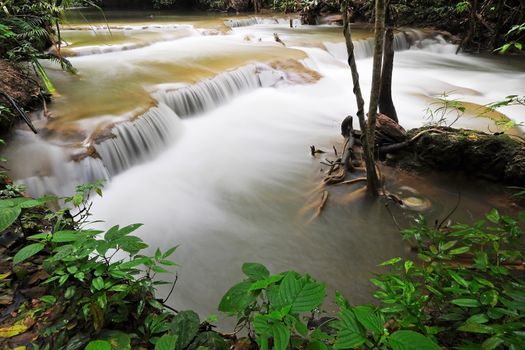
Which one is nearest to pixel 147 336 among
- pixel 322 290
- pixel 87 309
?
pixel 87 309

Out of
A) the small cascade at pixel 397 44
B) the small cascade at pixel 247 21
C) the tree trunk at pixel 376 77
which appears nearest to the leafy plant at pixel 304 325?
the tree trunk at pixel 376 77

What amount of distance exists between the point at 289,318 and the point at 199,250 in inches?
106

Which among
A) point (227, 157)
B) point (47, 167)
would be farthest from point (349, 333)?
point (227, 157)

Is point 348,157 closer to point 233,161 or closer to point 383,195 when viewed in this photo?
point 383,195

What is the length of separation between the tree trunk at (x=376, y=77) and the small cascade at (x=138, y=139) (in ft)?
11.6

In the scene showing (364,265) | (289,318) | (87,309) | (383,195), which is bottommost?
(364,265)

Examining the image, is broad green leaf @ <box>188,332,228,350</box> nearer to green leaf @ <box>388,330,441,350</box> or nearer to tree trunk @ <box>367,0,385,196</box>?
green leaf @ <box>388,330,441,350</box>

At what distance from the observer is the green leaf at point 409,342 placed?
3.31 ft

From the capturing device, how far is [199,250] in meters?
3.57

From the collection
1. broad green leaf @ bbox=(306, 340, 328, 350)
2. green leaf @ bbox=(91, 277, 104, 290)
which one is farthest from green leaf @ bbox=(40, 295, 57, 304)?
broad green leaf @ bbox=(306, 340, 328, 350)

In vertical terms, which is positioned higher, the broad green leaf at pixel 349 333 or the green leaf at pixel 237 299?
the broad green leaf at pixel 349 333

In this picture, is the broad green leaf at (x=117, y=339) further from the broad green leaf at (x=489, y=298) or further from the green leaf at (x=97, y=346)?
the broad green leaf at (x=489, y=298)

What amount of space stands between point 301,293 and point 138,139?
15.4ft

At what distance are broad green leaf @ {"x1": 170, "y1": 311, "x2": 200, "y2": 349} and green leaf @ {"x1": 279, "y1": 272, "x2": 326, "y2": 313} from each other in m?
0.53
